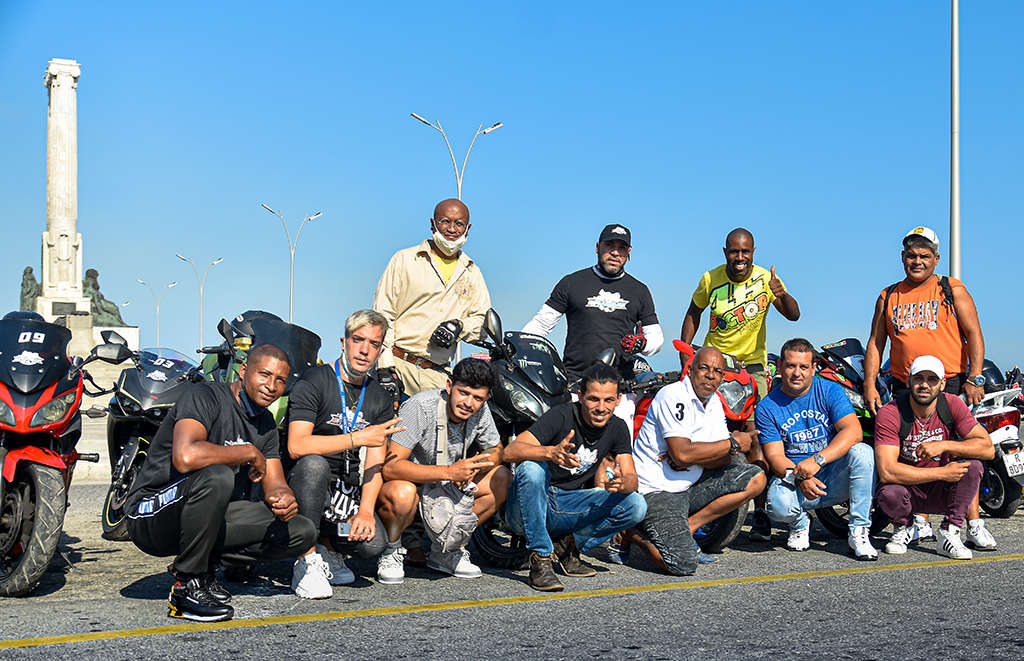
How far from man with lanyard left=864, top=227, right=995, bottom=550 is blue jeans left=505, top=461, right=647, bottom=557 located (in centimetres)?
243

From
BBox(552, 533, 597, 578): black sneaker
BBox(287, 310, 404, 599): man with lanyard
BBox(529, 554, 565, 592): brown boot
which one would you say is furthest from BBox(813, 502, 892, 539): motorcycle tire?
BBox(287, 310, 404, 599): man with lanyard

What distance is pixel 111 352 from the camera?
6406 mm

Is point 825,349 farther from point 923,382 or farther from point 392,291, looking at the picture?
point 392,291

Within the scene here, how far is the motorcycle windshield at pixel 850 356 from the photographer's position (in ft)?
27.1

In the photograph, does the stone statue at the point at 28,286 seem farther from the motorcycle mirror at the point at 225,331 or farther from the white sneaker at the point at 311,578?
the white sneaker at the point at 311,578

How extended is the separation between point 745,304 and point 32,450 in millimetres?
4897

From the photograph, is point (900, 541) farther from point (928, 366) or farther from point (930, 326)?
point (930, 326)

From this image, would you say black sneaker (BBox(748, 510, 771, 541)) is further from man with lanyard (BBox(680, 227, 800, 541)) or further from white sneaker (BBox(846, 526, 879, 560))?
white sneaker (BBox(846, 526, 879, 560))

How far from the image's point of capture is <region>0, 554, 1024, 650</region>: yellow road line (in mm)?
4617

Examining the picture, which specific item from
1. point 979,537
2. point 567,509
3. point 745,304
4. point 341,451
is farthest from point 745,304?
point 341,451

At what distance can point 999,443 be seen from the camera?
316 inches

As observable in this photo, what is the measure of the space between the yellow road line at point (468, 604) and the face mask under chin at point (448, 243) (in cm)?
262

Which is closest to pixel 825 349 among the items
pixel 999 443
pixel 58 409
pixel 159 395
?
pixel 999 443

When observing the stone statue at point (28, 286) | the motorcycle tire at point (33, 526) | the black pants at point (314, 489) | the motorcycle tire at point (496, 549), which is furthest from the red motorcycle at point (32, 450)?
the stone statue at point (28, 286)
